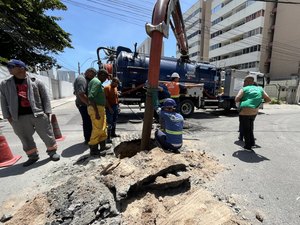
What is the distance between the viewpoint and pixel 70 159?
13.9 feet

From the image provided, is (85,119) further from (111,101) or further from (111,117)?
(111,101)

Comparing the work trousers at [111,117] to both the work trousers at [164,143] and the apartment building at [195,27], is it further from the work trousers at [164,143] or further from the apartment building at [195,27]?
the apartment building at [195,27]

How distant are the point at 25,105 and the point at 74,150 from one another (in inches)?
60.9

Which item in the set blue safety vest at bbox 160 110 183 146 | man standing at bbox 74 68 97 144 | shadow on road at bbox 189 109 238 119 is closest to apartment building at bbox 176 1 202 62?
shadow on road at bbox 189 109 238 119

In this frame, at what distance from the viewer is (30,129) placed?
391cm

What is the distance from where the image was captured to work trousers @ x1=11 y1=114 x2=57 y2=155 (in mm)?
3811

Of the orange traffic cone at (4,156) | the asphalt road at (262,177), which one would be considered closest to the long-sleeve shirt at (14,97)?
the orange traffic cone at (4,156)

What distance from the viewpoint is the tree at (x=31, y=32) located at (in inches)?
543

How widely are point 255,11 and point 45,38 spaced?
35.1 m

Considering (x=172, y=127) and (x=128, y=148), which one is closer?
(x=172, y=127)

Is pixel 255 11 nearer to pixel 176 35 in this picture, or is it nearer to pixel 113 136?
pixel 176 35

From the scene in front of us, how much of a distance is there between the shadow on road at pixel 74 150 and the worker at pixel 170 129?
1.83 m

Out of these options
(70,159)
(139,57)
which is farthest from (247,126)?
(139,57)

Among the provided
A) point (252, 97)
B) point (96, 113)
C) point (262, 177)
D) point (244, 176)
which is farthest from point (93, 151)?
point (252, 97)
